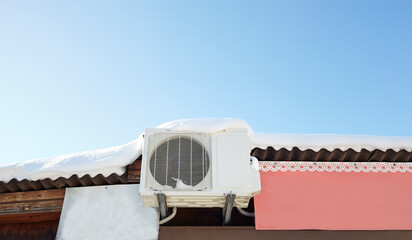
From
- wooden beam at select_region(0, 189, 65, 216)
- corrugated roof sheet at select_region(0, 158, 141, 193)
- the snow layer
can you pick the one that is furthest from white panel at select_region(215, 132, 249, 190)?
wooden beam at select_region(0, 189, 65, 216)

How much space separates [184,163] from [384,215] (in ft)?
6.63

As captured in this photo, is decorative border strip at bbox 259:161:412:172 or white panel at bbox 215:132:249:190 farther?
decorative border strip at bbox 259:161:412:172

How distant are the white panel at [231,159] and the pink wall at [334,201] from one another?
0.45 meters

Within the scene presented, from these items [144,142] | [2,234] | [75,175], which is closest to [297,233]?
[144,142]

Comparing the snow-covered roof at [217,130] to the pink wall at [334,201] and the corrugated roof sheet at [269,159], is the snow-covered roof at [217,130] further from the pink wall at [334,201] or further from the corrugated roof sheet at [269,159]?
the pink wall at [334,201]

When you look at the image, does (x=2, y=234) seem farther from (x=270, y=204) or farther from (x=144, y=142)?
(x=270, y=204)

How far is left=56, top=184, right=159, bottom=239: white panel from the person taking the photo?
14.0ft

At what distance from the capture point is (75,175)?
4352 millimetres

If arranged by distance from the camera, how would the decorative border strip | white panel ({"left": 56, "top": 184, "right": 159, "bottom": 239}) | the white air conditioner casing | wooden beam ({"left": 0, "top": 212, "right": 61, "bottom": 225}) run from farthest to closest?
wooden beam ({"left": 0, "top": 212, "right": 61, "bottom": 225}), the decorative border strip, white panel ({"left": 56, "top": 184, "right": 159, "bottom": 239}), the white air conditioner casing

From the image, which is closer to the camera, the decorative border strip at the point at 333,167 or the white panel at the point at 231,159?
the white panel at the point at 231,159

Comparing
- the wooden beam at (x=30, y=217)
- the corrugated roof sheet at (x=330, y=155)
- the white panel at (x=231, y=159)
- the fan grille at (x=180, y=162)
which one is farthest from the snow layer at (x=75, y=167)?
the corrugated roof sheet at (x=330, y=155)

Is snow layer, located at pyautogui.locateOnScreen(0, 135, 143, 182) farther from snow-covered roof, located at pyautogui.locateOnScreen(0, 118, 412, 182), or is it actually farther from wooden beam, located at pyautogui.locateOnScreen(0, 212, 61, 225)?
wooden beam, located at pyautogui.locateOnScreen(0, 212, 61, 225)

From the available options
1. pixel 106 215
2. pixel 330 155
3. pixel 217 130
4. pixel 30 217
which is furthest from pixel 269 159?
pixel 30 217

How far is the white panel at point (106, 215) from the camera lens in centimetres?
427
